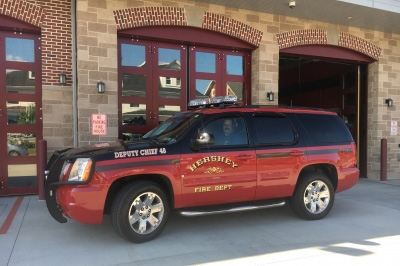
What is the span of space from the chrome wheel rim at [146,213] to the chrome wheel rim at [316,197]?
2.59 m

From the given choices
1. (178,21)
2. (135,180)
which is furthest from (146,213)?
(178,21)

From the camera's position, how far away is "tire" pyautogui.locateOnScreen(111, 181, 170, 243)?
447 centimetres

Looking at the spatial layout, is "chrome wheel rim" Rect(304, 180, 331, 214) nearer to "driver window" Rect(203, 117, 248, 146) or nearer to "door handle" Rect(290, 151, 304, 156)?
"door handle" Rect(290, 151, 304, 156)

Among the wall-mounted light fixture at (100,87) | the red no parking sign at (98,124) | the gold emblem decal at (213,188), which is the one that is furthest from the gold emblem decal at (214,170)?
the wall-mounted light fixture at (100,87)

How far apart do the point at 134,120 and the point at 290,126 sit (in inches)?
162

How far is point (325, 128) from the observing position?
20.1ft

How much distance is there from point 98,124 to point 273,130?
3.93 m

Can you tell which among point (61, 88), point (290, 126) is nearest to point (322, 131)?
point (290, 126)

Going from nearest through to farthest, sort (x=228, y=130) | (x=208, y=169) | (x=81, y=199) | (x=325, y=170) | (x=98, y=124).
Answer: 1. (x=81, y=199)
2. (x=208, y=169)
3. (x=228, y=130)
4. (x=325, y=170)
5. (x=98, y=124)

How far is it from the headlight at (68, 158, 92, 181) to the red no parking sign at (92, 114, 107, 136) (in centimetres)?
308

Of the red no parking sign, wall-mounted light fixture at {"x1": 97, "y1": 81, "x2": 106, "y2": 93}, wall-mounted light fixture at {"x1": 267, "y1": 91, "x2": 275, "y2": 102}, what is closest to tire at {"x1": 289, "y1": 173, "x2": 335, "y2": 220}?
wall-mounted light fixture at {"x1": 267, "y1": 91, "x2": 275, "y2": 102}

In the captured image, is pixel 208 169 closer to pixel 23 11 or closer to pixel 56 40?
pixel 56 40

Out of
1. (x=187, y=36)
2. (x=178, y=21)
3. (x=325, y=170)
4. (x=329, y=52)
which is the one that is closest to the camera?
(x=325, y=170)

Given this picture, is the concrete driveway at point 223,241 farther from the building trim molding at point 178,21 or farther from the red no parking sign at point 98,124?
the building trim molding at point 178,21
